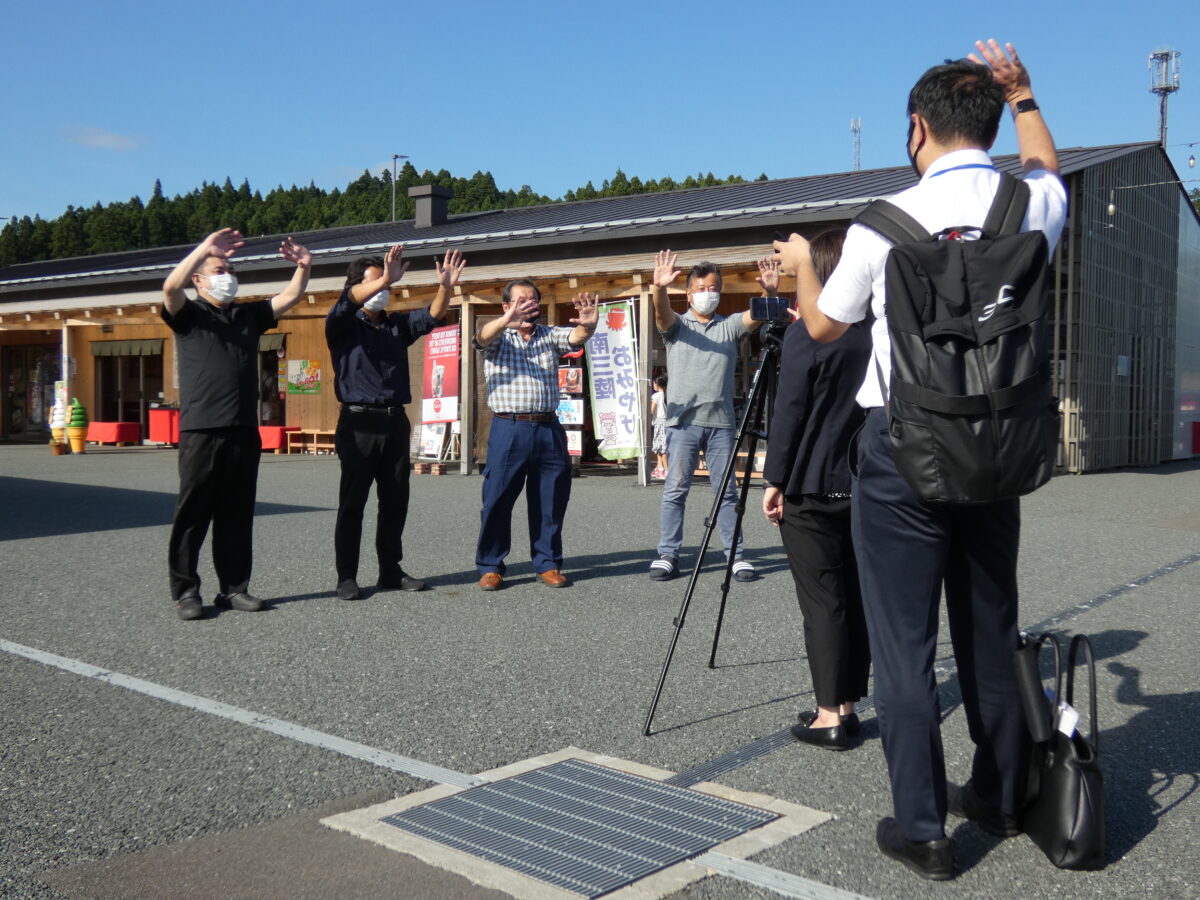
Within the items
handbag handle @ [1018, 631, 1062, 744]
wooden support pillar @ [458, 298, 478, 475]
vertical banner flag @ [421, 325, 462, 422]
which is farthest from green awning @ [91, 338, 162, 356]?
handbag handle @ [1018, 631, 1062, 744]

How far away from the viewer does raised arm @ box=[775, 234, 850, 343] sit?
279 cm

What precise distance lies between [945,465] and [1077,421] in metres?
14.9

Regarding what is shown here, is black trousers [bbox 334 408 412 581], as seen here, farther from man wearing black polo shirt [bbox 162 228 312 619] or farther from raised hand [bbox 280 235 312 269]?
raised hand [bbox 280 235 312 269]

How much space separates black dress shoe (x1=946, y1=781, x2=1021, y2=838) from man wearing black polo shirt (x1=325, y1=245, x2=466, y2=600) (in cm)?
404

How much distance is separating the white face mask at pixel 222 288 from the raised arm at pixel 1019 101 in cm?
424

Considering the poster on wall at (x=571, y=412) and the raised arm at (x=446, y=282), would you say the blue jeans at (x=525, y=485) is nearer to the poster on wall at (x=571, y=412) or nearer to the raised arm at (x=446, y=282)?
the raised arm at (x=446, y=282)

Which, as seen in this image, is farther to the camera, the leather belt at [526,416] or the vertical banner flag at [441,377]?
the vertical banner flag at [441,377]

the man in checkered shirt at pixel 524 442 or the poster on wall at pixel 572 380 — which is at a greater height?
the poster on wall at pixel 572 380

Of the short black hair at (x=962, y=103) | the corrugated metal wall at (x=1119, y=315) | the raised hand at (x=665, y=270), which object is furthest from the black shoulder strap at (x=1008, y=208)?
the corrugated metal wall at (x=1119, y=315)

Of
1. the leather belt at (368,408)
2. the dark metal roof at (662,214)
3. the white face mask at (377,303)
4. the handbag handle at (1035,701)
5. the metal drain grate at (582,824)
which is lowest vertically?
the metal drain grate at (582,824)

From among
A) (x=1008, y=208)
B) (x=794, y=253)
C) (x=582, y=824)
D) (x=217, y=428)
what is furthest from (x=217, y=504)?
(x=1008, y=208)

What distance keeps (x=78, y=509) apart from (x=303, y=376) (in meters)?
12.3

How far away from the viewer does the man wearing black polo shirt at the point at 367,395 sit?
639 centimetres

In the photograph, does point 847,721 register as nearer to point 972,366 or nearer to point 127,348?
point 972,366
